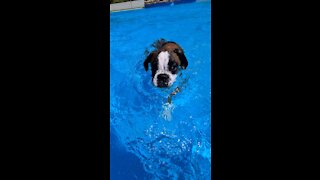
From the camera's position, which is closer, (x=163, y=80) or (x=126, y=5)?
(x=163, y=80)

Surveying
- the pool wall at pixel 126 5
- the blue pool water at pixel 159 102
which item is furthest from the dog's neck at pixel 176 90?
the pool wall at pixel 126 5

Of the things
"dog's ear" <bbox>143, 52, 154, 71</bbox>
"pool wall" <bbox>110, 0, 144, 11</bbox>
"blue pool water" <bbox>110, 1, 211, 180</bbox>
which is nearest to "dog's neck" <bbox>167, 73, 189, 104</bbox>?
"blue pool water" <bbox>110, 1, 211, 180</bbox>

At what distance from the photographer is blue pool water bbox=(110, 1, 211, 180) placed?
208 centimetres

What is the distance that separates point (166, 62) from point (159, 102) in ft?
0.88

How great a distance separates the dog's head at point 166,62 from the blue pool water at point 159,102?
0.04 m

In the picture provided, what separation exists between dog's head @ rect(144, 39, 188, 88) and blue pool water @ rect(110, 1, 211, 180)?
36 mm

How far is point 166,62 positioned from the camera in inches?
86.4

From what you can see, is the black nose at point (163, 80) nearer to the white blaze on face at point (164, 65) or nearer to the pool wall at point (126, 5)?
the white blaze on face at point (164, 65)

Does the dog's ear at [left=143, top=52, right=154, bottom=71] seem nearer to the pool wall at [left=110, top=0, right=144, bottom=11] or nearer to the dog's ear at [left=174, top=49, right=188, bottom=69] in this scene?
the dog's ear at [left=174, top=49, right=188, bottom=69]

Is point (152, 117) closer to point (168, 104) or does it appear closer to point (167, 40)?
point (168, 104)

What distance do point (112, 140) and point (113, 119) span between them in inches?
5.7

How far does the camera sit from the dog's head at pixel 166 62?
7.14 feet

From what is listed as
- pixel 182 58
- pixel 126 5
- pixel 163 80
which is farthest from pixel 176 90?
pixel 126 5

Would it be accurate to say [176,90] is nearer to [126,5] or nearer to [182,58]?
[182,58]
